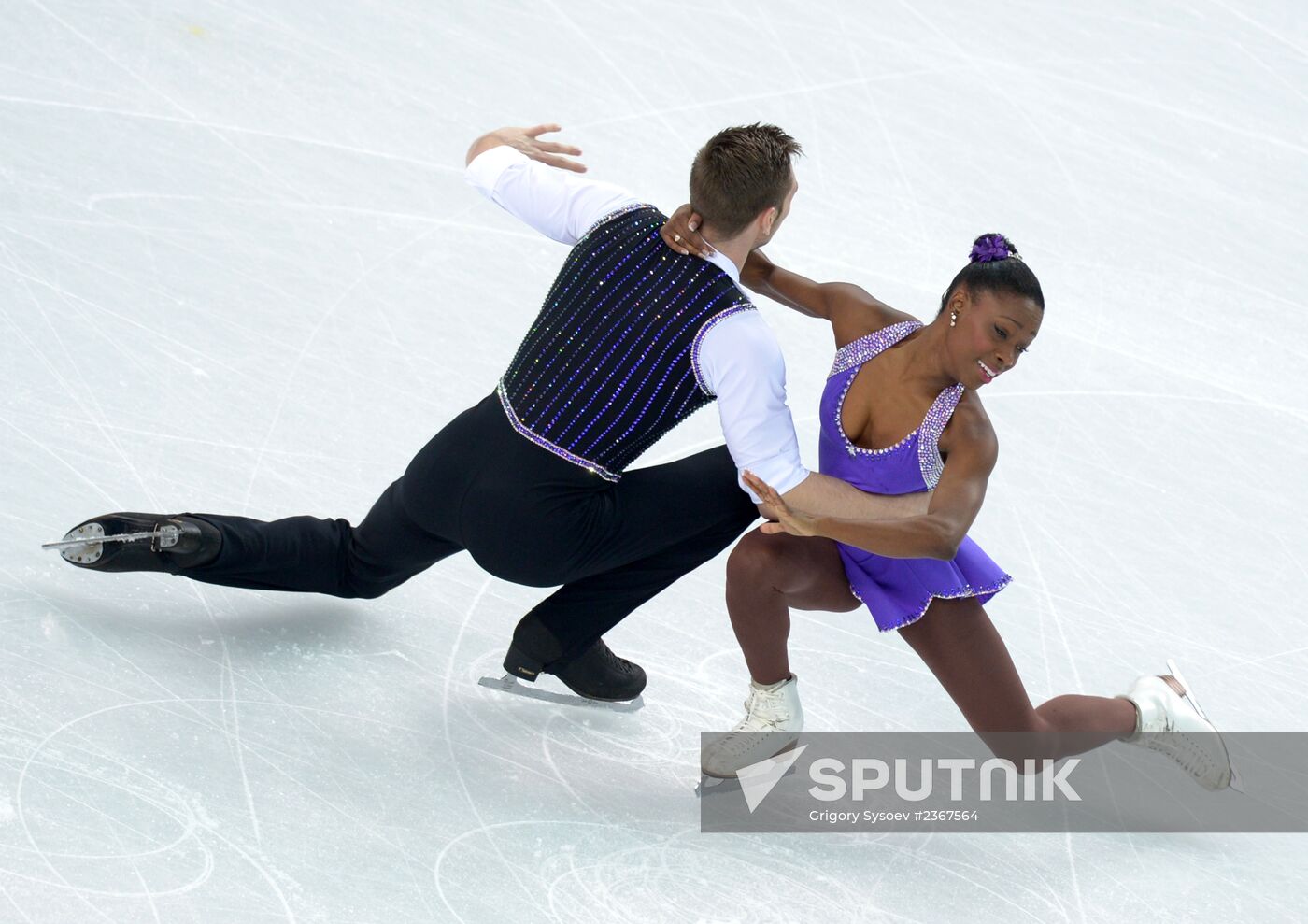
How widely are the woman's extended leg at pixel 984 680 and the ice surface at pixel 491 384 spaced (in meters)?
0.21

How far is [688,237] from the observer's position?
2.62 metres

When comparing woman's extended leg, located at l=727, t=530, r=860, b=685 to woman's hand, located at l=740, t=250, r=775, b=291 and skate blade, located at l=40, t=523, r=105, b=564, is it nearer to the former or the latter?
woman's hand, located at l=740, t=250, r=775, b=291

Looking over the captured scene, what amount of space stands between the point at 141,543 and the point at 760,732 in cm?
128

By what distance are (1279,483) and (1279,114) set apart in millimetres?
2268

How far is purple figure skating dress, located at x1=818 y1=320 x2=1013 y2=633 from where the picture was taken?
8.97ft

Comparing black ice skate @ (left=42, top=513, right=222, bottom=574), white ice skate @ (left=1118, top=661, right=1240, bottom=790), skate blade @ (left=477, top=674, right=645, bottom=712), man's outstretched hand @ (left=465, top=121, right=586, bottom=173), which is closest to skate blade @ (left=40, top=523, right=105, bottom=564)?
black ice skate @ (left=42, top=513, right=222, bottom=574)

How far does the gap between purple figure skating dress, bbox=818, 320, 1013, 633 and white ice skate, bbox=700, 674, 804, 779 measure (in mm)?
246

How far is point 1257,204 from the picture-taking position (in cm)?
542

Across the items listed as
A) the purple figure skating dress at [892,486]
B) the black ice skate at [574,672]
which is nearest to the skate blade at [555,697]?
the black ice skate at [574,672]

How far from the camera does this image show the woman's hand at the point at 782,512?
254cm

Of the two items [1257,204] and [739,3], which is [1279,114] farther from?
[739,3]

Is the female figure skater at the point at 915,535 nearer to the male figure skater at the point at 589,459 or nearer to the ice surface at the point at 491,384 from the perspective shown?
the male figure skater at the point at 589,459

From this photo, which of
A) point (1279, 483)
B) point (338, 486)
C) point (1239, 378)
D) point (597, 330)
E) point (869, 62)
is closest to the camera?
point (597, 330)

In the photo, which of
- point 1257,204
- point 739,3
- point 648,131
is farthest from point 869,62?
point 1257,204
